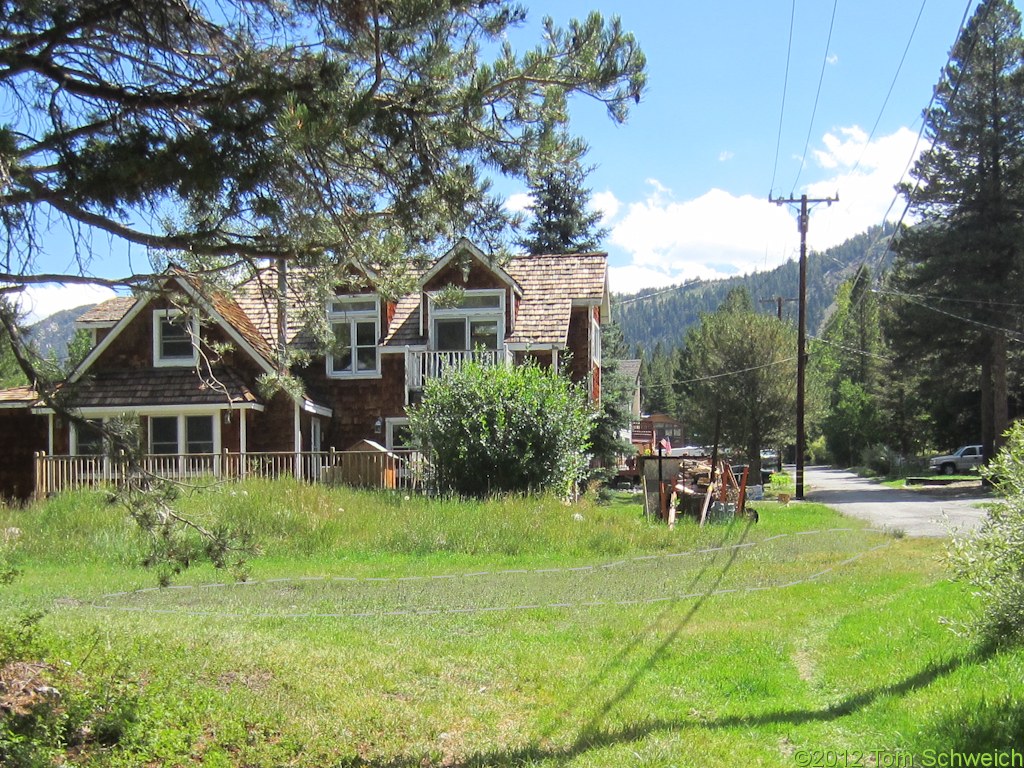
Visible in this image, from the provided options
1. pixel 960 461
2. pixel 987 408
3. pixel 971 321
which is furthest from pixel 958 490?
pixel 960 461

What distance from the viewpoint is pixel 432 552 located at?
49.5 feet

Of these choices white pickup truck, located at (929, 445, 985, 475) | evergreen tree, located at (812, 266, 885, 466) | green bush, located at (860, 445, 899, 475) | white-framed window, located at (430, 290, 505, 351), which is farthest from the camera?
evergreen tree, located at (812, 266, 885, 466)

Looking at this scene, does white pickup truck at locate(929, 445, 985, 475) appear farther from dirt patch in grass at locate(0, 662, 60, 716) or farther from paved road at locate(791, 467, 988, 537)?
dirt patch in grass at locate(0, 662, 60, 716)

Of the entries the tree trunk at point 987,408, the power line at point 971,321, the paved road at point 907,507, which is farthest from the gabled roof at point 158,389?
the tree trunk at point 987,408

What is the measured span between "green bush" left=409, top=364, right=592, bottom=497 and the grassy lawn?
16.9 ft

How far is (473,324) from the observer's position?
86.7ft

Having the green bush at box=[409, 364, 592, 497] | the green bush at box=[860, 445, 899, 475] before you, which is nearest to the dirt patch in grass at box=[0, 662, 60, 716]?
the green bush at box=[409, 364, 592, 497]

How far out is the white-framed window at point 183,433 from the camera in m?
24.0

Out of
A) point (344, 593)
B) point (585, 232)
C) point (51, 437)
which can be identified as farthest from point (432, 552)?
point (585, 232)

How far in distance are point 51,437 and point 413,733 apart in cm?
2116

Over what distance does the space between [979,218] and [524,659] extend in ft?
113

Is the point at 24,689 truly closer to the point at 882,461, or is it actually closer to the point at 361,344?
the point at 361,344

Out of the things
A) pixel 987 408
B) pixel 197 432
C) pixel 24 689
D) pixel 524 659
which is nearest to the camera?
pixel 24 689

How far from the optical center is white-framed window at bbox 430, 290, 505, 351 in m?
26.0
